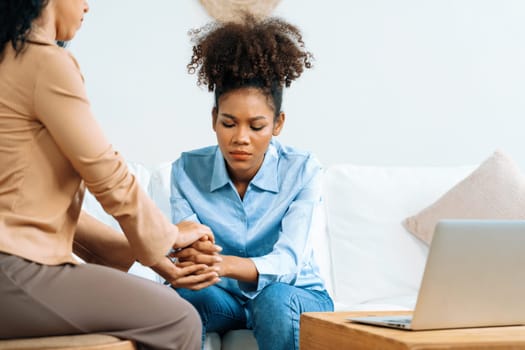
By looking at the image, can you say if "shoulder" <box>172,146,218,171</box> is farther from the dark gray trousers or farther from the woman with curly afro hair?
the dark gray trousers

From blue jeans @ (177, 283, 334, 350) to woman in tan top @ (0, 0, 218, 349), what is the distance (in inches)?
20.5

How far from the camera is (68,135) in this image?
51.2 inches

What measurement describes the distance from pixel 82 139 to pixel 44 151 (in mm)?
78

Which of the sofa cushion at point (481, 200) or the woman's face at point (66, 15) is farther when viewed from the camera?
the sofa cushion at point (481, 200)

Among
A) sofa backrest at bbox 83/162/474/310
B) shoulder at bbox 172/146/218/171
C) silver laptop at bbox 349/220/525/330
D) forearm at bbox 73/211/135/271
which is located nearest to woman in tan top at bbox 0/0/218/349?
forearm at bbox 73/211/135/271

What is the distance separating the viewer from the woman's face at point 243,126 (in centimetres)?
213

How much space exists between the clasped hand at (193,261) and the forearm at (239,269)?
0.13m

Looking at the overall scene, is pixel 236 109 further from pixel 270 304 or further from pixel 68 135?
pixel 68 135

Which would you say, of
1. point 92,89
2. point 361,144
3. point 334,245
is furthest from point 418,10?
point 92,89

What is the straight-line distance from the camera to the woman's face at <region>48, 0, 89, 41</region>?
1.40 metres

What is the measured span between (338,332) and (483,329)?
0.26 metres

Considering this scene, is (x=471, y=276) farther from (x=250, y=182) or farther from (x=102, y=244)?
(x=250, y=182)

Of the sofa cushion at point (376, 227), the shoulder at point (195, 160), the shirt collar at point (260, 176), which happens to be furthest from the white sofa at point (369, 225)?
the shirt collar at point (260, 176)

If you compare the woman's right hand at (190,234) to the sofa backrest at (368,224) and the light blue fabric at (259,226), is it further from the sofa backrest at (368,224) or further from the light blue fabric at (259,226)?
the sofa backrest at (368,224)
